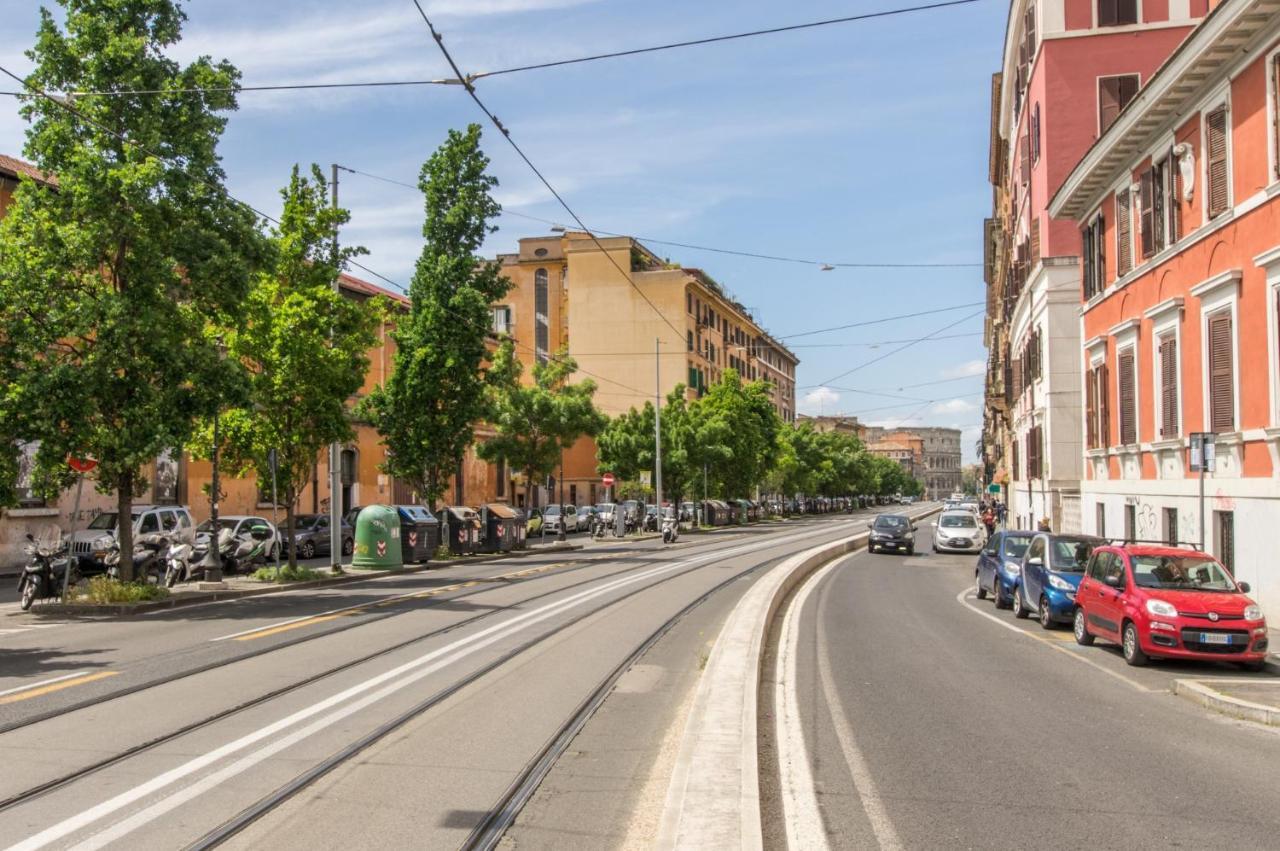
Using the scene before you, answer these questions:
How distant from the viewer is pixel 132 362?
60.4 feet

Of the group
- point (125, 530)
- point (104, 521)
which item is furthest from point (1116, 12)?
point (104, 521)

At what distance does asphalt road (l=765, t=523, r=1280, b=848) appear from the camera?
641 centimetres

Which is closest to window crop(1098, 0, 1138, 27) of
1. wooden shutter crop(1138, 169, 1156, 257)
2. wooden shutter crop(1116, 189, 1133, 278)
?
wooden shutter crop(1116, 189, 1133, 278)

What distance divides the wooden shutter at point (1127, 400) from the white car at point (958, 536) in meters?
19.3

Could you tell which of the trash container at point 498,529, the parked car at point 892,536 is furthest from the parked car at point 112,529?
the parked car at point 892,536

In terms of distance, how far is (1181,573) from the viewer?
14.0 meters

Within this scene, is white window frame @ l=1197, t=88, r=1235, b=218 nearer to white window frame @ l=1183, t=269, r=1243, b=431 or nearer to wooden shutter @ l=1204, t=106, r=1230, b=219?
wooden shutter @ l=1204, t=106, r=1230, b=219

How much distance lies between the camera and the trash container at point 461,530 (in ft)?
116

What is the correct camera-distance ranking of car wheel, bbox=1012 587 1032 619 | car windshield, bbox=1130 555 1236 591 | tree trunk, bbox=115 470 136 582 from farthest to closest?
tree trunk, bbox=115 470 136 582 < car wheel, bbox=1012 587 1032 619 < car windshield, bbox=1130 555 1236 591

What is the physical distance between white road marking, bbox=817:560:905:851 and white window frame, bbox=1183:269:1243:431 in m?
10.3

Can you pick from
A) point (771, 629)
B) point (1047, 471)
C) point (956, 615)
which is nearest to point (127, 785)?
point (771, 629)

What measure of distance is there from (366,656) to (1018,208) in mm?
37276

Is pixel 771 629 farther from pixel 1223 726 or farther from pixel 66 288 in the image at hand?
pixel 66 288

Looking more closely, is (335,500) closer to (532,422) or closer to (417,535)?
(417,535)
